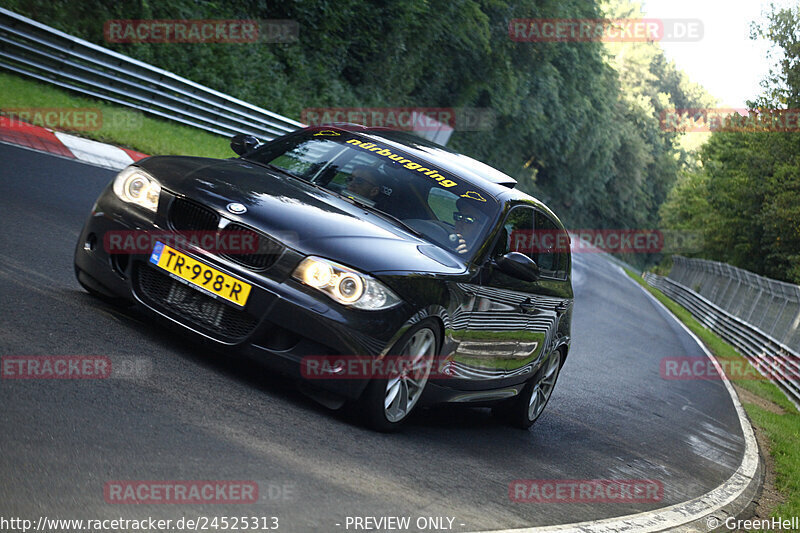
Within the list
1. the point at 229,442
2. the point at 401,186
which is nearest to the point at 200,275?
the point at 229,442

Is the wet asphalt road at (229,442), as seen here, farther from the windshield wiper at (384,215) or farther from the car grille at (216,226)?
the windshield wiper at (384,215)

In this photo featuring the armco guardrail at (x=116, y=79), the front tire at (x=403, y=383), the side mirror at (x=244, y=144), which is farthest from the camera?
the armco guardrail at (x=116, y=79)

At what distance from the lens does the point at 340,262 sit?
5652 millimetres

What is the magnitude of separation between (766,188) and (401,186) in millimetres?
40339

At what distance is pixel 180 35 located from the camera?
2575 cm

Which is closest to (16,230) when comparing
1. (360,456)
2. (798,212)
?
(360,456)

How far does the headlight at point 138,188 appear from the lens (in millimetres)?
6129

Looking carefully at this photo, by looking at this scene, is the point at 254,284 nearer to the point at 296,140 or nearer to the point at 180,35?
the point at 296,140

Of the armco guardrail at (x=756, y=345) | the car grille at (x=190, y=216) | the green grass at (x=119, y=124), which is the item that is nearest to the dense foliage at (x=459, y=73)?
the green grass at (x=119, y=124)

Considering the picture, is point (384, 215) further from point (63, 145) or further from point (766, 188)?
point (766, 188)

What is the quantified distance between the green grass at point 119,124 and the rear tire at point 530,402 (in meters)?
9.95

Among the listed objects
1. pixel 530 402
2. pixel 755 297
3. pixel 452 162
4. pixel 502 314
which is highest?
pixel 452 162

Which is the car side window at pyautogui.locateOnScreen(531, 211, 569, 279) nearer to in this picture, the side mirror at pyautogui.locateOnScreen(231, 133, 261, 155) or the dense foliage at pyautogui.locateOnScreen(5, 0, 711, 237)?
the side mirror at pyautogui.locateOnScreen(231, 133, 261, 155)

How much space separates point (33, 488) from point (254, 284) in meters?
2.09
